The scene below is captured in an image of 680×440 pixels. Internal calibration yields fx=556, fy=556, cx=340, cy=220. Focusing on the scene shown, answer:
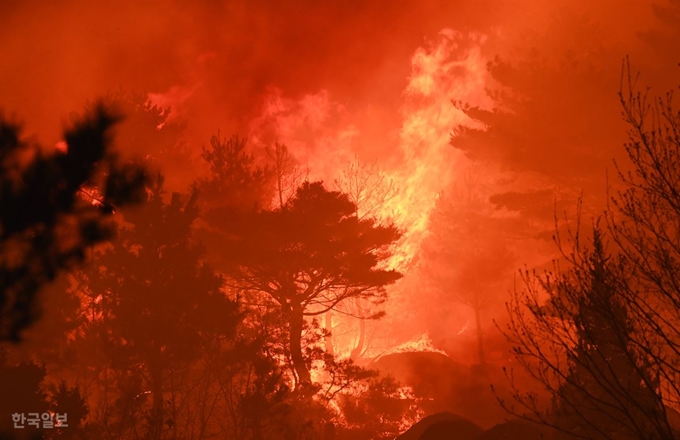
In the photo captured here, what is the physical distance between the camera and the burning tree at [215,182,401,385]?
63.0 ft

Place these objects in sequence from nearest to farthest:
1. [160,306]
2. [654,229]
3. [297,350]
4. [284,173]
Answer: [654,229], [160,306], [297,350], [284,173]

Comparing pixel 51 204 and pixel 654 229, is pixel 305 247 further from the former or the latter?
pixel 51 204

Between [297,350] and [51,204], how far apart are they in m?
14.2

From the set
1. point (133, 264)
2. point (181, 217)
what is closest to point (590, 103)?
point (181, 217)

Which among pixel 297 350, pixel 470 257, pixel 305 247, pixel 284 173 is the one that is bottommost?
pixel 297 350

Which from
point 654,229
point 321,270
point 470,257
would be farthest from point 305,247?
point 470,257

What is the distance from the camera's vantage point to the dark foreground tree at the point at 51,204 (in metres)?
5.64

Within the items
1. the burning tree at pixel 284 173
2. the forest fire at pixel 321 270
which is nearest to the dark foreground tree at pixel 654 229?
the forest fire at pixel 321 270

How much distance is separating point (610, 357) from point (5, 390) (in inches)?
467

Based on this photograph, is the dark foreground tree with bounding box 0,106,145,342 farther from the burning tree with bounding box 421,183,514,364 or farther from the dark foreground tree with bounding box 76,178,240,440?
the burning tree with bounding box 421,183,514,364

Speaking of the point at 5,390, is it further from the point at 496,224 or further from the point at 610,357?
the point at 496,224

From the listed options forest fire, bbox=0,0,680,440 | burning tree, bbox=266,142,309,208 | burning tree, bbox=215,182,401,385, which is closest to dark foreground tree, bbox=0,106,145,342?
forest fire, bbox=0,0,680,440

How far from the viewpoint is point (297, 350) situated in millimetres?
19094

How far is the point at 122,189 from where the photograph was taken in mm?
6043
